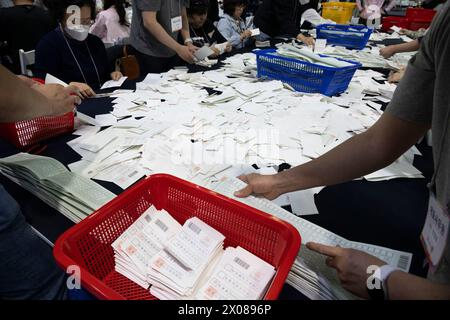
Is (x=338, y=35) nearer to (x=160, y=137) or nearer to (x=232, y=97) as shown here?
(x=232, y=97)

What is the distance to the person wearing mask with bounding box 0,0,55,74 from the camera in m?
2.65

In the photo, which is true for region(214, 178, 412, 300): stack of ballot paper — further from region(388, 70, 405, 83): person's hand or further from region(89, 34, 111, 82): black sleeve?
region(89, 34, 111, 82): black sleeve

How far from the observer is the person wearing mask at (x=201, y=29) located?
96.7 inches

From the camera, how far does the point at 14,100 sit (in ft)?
1.96

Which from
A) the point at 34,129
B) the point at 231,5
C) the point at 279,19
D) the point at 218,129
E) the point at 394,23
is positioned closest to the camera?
the point at 34,129

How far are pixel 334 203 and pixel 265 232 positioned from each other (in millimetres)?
300

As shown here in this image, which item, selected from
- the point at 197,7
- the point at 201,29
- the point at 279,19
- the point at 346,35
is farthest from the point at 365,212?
the point at 201,29

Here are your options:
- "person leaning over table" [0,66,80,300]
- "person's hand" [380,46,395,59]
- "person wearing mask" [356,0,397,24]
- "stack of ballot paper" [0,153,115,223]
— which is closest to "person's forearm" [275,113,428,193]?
"stack of ballot paper" [0,153,115,223]

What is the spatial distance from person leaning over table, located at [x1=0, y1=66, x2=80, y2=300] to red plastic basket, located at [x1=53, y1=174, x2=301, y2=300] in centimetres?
15

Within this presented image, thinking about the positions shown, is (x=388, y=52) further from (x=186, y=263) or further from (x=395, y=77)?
(x=186, y=263)

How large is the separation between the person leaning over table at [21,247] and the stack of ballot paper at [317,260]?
1.72 feet

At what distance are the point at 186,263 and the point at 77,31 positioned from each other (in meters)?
1.64

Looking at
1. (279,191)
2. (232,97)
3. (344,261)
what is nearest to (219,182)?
(279,191)

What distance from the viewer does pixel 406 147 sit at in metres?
0.66
